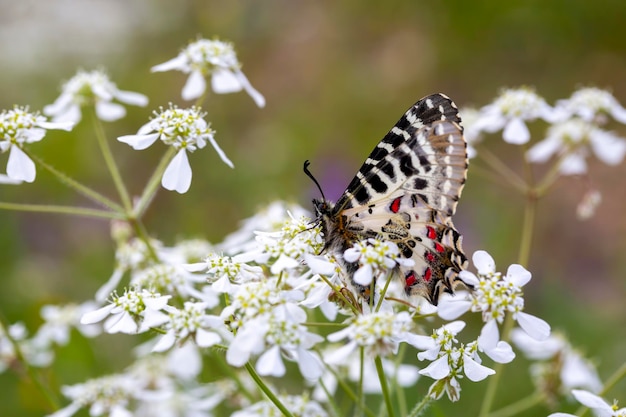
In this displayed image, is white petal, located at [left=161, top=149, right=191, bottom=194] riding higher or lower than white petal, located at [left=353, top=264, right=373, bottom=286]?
higher

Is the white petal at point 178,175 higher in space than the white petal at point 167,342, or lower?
higher

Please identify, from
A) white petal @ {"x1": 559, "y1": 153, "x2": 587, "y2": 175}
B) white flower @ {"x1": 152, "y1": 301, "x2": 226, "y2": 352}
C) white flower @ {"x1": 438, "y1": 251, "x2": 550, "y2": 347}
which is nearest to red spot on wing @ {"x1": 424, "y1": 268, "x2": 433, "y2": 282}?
white flower @ {"x1": 438, "y1": 251, "x2": 550, "y2": 347}

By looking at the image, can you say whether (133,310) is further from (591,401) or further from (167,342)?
(591,401)

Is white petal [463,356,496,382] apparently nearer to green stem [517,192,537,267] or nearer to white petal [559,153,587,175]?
green stem [517,192,537,267]

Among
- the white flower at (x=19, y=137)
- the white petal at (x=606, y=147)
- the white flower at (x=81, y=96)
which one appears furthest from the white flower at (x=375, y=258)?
the white petal at (x=606, y=147)

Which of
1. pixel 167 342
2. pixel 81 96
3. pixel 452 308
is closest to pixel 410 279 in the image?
pixel 452 308

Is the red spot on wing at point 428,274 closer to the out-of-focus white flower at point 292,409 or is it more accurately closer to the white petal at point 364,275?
the white petal at point 364,275
